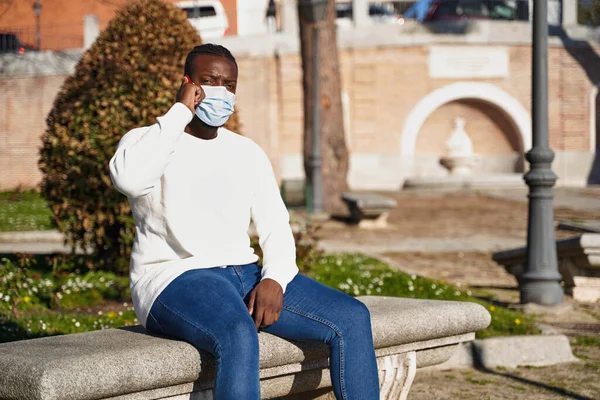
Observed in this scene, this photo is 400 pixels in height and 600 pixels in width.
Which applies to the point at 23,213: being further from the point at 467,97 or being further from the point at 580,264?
the point at 467,97

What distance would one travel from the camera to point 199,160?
138 inches

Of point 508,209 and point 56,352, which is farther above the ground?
point 56,352

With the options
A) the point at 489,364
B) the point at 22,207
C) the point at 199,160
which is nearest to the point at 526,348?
the point at 489,364

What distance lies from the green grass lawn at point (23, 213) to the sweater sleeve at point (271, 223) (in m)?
8.13

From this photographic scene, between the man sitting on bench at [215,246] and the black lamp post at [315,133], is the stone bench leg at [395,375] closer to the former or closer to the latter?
the man sitting on bench at [215,246]

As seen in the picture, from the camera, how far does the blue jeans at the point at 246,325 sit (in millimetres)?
3068

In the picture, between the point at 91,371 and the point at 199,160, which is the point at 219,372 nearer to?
the point at 91,371

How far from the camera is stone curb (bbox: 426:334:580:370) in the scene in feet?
18.7

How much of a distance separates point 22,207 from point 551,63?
17463 millimetres

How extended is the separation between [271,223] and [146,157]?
63 centimetres

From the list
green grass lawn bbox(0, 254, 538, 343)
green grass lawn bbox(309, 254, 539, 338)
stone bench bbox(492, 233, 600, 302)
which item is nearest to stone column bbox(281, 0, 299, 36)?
green grass lawn bbox(309, 254, 539, 338)

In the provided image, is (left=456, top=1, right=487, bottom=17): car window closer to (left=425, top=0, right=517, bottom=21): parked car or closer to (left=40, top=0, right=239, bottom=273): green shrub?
→ (left=425, top=0, right=517, bottom=21): parked car

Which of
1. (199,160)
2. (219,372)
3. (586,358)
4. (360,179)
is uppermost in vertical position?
(199,160)

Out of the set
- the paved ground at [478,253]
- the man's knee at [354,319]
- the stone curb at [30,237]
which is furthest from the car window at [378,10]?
the man's knee at [354,319]
